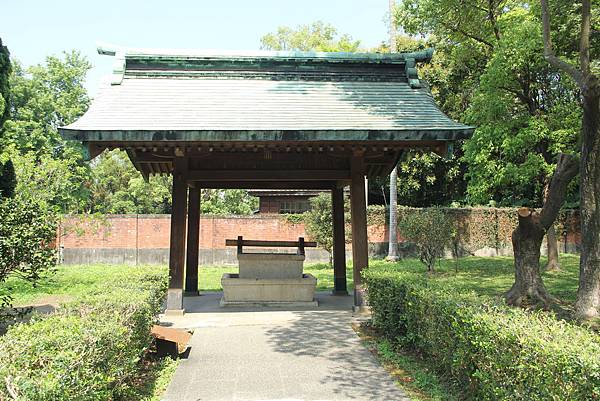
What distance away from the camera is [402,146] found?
9414mm

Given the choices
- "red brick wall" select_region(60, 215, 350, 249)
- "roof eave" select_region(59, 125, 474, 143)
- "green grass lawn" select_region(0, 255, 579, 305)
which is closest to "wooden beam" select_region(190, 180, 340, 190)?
"green grass lawn" select_region(0, 255, 579, 305)

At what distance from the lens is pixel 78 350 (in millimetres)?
3709

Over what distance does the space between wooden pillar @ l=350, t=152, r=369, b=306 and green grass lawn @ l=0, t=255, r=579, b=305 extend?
2854mm

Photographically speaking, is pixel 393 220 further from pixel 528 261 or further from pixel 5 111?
pixel 5 111

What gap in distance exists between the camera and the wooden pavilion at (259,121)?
8797 millimetres

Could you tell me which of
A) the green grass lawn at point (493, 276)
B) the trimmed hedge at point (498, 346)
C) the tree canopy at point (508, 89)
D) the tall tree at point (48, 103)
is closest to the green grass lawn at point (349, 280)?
the green grass lawn at point (493, 276)

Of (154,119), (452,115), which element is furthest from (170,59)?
(452,115)

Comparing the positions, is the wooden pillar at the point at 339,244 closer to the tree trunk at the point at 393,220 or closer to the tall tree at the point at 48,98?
the tree trunk at the point at 393,220

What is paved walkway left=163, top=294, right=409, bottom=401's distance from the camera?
534 centimetres

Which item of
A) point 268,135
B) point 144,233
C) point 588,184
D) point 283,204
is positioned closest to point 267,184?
point 268,135

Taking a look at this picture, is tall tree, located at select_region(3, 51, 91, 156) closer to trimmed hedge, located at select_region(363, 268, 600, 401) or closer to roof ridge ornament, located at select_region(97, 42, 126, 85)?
roof ridge ornament, located at select_region(97, 42, 126, 85)

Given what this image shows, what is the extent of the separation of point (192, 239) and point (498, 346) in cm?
943

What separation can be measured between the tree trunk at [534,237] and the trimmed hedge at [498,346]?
4.32 m

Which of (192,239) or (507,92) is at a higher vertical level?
(507,92)
